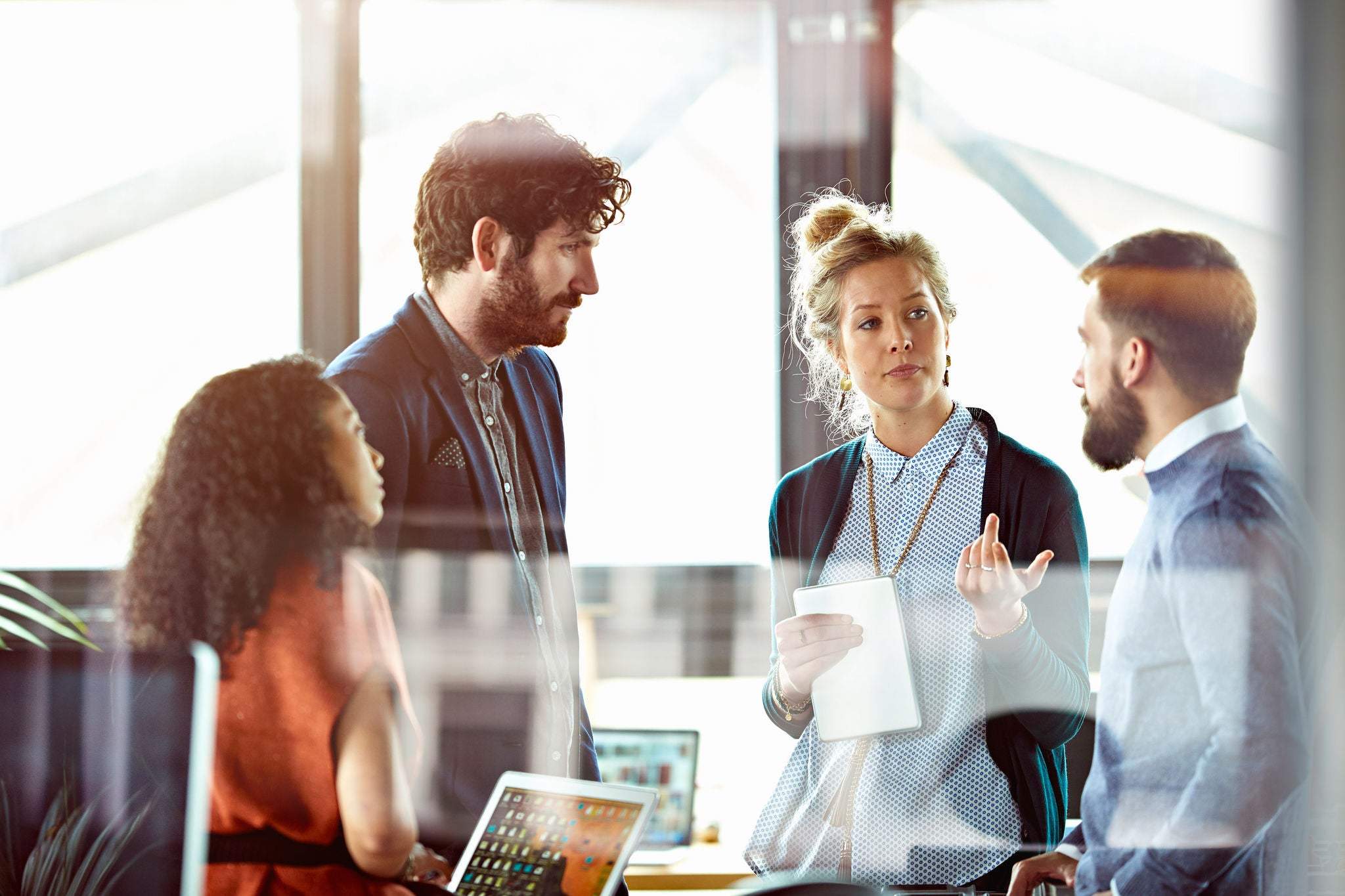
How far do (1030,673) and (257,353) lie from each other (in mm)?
1080

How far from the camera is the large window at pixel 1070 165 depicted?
130 centimetres

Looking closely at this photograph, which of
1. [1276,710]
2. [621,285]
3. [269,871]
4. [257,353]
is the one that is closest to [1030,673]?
[1276,710]

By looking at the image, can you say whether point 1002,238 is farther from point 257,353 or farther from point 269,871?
point 269,871

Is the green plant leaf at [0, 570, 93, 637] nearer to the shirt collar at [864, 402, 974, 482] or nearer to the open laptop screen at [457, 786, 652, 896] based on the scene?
the open laptop screen at [457, 786, 652, 896]

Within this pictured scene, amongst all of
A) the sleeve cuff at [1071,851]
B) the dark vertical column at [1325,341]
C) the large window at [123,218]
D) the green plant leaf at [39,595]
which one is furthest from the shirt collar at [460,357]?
the dark vertical column at [1325,341]

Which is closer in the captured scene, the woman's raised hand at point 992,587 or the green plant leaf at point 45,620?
the woman's raised hand at point 992,587

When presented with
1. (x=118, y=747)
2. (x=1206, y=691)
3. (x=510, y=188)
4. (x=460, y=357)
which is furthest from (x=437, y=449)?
(x=1206, y=691)

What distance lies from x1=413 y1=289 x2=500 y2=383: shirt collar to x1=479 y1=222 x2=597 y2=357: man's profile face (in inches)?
1.1

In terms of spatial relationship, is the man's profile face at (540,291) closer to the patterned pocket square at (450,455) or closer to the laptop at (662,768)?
the patterned pocket square at (450,455)

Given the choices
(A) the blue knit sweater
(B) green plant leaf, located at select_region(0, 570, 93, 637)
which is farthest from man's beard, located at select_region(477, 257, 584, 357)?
(A) the blue knit sweater

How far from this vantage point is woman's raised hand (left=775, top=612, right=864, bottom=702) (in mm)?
1298

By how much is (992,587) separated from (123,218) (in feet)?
4.23

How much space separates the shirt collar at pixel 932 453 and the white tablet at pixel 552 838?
513 mm

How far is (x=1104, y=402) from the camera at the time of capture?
4.13ft
